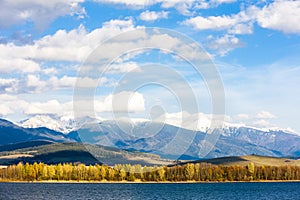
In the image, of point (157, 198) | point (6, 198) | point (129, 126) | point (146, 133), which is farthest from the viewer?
point (157, 198)

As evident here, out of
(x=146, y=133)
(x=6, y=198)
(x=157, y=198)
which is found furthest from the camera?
(x=157, y=198)

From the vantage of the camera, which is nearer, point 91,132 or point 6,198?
point 91,132

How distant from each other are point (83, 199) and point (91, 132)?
34.2m

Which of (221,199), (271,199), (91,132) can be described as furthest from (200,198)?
(91,132)

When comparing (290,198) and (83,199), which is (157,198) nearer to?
(83,199)

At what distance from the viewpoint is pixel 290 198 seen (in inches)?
6304

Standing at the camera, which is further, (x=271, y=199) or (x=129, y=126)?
(x=271, y=199)

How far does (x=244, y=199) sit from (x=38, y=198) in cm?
7215

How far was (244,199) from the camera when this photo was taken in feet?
515

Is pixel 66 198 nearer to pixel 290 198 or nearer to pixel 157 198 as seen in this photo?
pixel 157 198

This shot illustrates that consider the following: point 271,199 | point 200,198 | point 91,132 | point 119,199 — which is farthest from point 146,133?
point 271,199

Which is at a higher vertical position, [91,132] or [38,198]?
[91,132]

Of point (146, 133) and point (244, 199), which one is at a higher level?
point (146, 133)

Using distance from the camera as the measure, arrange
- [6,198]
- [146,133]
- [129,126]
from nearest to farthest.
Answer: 1. [129,126]
2. [146,133]
3. [6,198]
